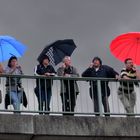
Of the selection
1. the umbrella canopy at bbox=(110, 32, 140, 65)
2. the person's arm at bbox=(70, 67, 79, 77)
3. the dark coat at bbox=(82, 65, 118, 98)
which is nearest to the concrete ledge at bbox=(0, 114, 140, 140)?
the dark coat at bbox=(82, 65, 118, 98)

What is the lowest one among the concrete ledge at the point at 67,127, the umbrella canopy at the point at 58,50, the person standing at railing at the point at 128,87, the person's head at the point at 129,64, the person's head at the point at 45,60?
the concrete ledge at the point at 67,127

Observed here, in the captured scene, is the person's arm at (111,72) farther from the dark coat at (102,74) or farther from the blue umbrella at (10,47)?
the blue umbrella at (10,47)

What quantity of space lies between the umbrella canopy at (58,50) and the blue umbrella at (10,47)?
0.65m

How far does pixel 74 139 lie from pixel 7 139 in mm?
1477

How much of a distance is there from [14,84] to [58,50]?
1951 mm

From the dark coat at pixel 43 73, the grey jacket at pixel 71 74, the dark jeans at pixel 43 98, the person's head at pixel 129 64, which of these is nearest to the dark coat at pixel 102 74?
the grey jacket at pixel 71 74

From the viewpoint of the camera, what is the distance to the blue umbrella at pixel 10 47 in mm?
18375

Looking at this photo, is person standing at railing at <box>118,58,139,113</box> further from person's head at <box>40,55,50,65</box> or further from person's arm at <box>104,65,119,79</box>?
person's head at <box>40,55,50,65</box>

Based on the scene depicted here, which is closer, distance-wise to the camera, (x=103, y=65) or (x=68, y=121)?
(x=68, y=121)

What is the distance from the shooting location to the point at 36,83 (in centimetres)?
1730

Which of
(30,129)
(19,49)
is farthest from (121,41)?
(30,129)

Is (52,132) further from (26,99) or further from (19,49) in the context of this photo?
(19,49)

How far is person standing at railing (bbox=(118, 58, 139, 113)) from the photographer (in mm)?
17484

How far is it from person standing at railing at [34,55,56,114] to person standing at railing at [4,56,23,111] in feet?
1.33
